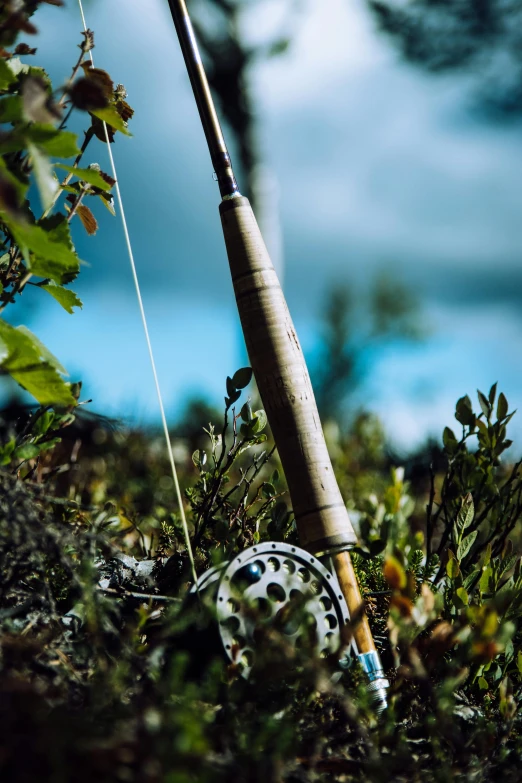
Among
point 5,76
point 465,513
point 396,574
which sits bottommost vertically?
point 396,574

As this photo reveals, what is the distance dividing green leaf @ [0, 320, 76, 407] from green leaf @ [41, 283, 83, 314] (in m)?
0.17

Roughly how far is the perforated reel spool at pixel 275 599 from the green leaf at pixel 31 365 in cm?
33

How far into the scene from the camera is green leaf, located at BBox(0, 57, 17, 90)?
93 cm

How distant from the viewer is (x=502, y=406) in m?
1.54

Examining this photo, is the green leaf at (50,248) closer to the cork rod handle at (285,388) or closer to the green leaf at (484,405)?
the cork rod handle at (285,388)

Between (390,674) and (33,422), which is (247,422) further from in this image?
(390,674)

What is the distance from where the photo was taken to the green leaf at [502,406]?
1537 mm

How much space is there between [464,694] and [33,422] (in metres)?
0.85

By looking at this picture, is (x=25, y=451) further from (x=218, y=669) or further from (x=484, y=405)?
(x=484, y=405)

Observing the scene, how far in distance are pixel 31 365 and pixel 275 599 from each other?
0.46 m

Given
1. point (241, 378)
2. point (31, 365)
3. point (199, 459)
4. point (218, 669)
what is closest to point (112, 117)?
point (31, 365)

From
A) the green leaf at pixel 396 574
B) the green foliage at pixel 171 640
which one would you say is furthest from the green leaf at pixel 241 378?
the green leaf at pixel 396 574

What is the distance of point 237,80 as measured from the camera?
5.80 meters

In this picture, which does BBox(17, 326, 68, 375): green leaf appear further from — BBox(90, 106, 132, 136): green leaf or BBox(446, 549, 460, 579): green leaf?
BBox(446, 549, 460, 579): green leaf
